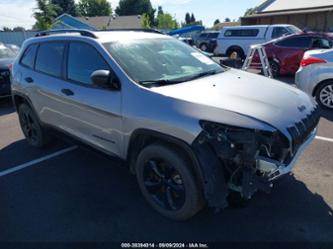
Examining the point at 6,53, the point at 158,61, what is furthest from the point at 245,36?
the point at 158,61

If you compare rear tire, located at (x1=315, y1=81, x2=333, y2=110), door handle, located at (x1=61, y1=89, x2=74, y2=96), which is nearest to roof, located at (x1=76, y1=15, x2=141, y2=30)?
rear tire, located at (x1=315, y1=81, x2=333, y2=110)

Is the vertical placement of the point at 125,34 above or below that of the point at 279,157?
above

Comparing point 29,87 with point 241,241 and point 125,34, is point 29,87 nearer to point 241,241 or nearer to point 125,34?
point 125,34

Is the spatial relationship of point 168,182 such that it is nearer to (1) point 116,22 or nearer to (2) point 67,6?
(1) point 116,22

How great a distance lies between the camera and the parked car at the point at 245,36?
1498 centimetres

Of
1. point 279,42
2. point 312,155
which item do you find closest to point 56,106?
point 312,155

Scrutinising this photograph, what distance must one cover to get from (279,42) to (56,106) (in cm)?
948

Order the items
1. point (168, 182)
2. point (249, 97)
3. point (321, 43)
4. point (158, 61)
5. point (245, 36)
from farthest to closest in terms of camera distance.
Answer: point (245, 36) → point (321, 43) → point (158, 61) → point (168, 182) → point (249, 97)

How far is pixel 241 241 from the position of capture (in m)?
2.84

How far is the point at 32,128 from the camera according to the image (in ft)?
17.0

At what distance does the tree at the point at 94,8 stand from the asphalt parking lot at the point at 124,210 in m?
83.4

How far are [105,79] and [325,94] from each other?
5159 millimetres

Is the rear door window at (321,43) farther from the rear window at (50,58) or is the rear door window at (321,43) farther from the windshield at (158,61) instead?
the rear window at (50,58)

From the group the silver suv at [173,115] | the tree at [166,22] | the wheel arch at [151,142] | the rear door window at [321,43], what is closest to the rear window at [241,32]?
the rear door window at [321,43]
